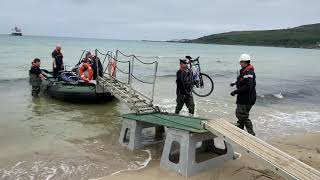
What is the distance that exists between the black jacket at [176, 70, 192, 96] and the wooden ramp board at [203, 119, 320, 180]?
113 inches

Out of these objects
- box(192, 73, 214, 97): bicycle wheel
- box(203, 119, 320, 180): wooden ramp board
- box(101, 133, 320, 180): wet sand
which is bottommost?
box(101, 133, 320, 180): wet sand

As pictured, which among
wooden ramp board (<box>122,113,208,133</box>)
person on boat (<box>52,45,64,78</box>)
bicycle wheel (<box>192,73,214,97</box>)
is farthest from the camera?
person on boat (<box>52,45,64,78</box>)

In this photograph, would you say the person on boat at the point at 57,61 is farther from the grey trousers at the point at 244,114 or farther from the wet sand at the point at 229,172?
the grey trousers at the point at 244,114

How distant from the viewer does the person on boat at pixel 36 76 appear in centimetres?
1558

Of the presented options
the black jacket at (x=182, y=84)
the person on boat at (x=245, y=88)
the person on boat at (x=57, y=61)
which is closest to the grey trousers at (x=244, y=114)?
the person on boat at (x=245, y=88)

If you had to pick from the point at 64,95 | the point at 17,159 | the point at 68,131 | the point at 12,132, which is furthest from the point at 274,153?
the point at 64,95

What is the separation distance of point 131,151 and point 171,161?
1.31m

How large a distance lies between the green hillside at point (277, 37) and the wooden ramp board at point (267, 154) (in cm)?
14387

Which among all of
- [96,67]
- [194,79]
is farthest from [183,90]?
[96,67]

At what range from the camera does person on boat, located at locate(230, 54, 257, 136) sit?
8.27 meters

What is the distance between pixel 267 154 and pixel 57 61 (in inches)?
505

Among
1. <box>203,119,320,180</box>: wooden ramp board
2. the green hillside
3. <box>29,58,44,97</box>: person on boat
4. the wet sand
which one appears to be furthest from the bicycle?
the green hillside

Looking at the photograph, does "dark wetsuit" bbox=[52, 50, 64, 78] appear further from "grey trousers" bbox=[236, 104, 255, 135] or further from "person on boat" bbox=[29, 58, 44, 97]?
"grey trousers" bbox=[236, 104, 255, 135]

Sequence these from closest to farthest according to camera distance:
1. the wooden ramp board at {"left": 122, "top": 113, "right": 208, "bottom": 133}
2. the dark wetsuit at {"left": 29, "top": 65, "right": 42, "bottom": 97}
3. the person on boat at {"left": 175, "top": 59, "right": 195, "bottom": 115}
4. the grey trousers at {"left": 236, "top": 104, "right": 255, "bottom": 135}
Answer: the wooden ramp board at {"left": 122, "top": 113, "right": 208, "bottom": 133}
the grey trousers at {"left": 236, "top": 104, "right": 255, "bottom": 135}
the person on boat at {"left": 175, "top": 59, "right": 195, "bottom": 115}
the dark wetsuit at {"left": 29, "top": 65, "right": 42, "bottom": 97}
